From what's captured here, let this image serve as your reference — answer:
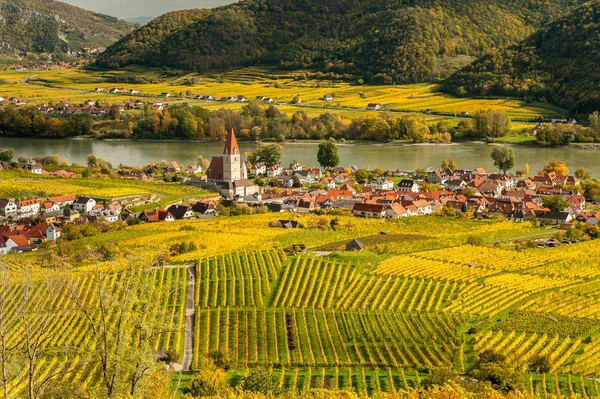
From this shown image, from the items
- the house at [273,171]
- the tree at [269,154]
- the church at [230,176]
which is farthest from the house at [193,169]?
the church at [230,176]

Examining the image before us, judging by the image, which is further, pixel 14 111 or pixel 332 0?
pixel 332 0

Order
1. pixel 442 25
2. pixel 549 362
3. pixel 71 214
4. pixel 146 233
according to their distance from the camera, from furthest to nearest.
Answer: pixel 442 25
pixel 71 214
pixel 146 233
pixel 549 362

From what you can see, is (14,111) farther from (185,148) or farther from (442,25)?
(442,25)

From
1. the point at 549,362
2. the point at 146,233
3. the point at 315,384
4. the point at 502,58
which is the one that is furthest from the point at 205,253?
the point at 502,58

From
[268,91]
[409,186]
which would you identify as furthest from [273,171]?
[268,91]

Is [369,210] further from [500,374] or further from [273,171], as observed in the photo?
[500,374]

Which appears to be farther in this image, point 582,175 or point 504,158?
point 504,158
